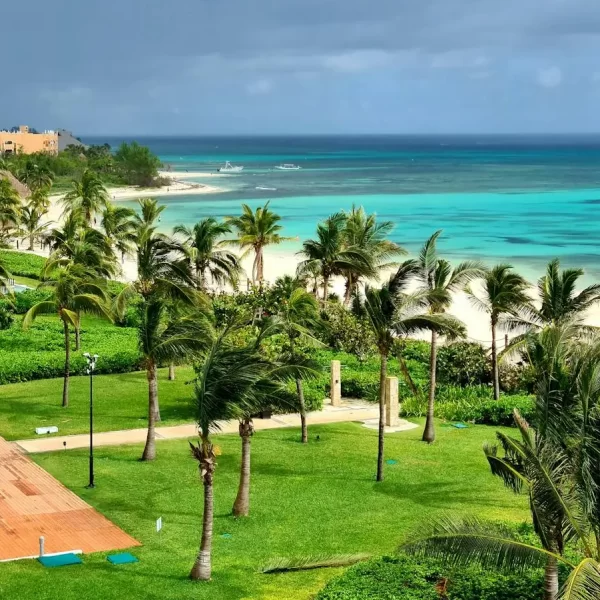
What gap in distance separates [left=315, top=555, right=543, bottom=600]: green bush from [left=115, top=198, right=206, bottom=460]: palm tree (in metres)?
8.99

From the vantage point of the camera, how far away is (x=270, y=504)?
1025 inches

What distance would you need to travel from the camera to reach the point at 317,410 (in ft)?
120

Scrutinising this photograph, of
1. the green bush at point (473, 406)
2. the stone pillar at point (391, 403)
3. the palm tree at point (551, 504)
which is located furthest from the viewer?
Result: the green bush at point (473, 406)

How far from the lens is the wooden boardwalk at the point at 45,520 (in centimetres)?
2322

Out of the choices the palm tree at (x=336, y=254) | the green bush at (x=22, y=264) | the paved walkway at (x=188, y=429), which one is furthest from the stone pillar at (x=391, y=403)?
the green bush at (x=22, y=264)

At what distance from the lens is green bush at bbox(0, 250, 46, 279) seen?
6438cm

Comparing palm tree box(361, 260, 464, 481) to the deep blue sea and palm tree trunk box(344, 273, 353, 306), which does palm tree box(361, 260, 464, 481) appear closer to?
palm tree trunk box(344, 273, 353, 306)

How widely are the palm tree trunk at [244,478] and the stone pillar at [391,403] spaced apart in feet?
33.5

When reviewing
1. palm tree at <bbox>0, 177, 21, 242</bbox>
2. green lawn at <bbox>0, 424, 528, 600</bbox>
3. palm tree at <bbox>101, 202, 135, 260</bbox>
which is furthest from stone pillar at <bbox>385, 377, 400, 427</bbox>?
palm tree at <bbox>0, 177, 21, 242</bbox>

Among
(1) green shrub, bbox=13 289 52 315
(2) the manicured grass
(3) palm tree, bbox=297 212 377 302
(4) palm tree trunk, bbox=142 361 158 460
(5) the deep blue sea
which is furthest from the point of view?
(5) the deep blue sea

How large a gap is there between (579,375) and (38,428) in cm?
2028

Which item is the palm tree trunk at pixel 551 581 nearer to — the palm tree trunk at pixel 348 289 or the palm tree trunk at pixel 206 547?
the palm tree trunk at pixel 206 547

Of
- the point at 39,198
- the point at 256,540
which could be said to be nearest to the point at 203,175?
the point at 39,198

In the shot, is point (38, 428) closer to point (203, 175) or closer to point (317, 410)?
point (317, 410)
